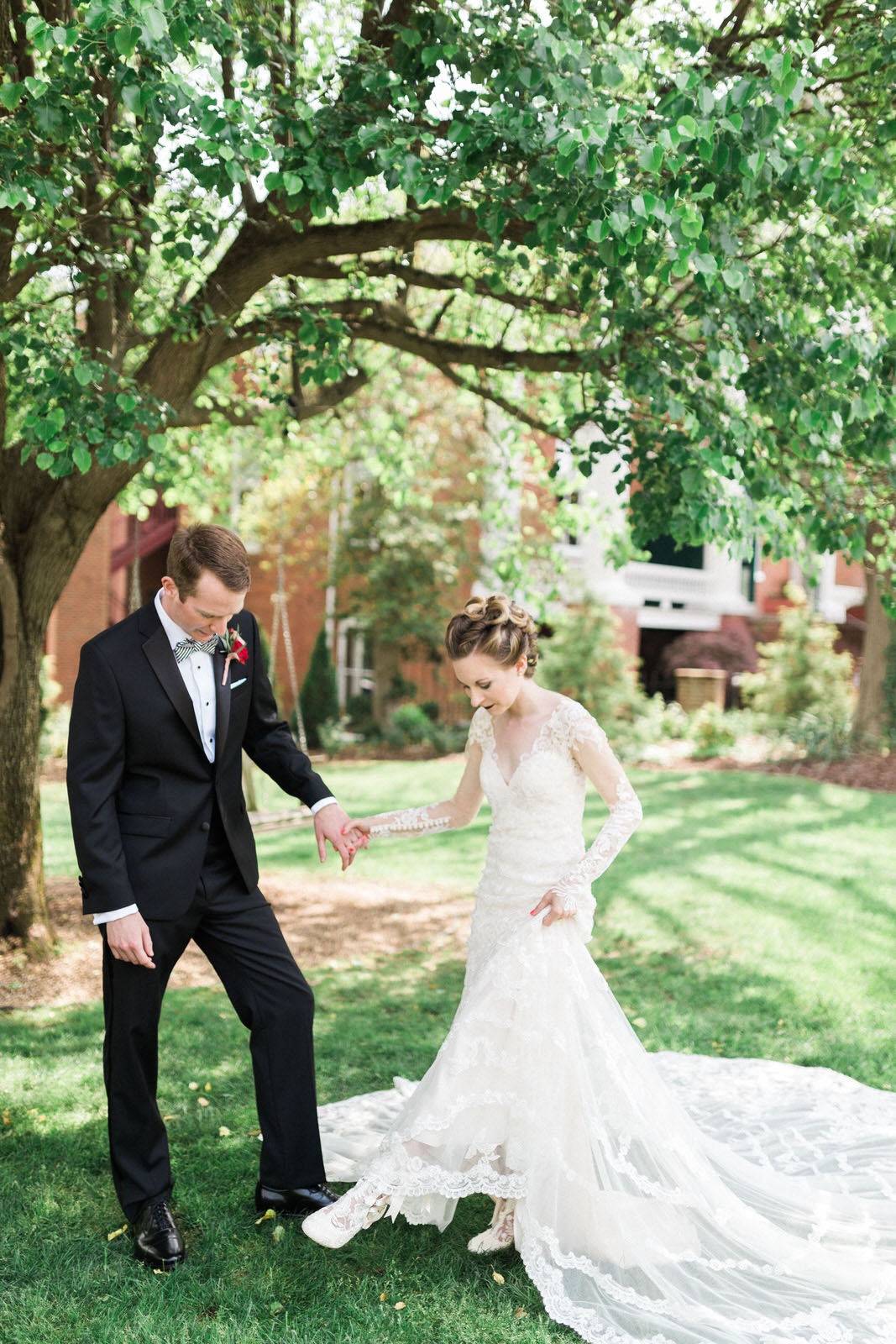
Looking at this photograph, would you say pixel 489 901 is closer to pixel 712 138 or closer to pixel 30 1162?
pixel 30 1162

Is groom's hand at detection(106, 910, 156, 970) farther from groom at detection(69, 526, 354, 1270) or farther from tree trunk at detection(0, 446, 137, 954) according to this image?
tree trunk at detection(0, 446, 137, 954)

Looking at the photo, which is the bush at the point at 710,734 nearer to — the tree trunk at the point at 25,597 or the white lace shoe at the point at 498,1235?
the tree trunk at the point at 25,597

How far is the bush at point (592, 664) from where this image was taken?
17531 mm

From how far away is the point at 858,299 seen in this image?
5664mm

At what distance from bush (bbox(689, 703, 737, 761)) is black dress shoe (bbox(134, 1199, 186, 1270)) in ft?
45.9

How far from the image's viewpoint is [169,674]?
11.2ft

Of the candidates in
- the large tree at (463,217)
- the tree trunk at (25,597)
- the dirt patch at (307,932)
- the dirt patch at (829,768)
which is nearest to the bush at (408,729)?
the dirt patch at (829,768)

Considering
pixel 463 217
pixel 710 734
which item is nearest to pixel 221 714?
pixel 463 217

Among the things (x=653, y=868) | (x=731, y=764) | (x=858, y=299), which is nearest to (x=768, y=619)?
(x=731, y=764)

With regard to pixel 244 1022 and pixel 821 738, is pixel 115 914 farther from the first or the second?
pixel 821 738

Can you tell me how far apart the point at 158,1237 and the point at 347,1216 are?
2.05ft

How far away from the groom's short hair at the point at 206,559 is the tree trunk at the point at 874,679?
14.1 m

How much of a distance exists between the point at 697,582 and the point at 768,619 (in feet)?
6.45

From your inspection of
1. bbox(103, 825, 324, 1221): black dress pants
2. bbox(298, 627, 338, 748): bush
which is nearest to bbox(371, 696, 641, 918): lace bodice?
bbox(103, 825, 324, 1221): black dress pants
